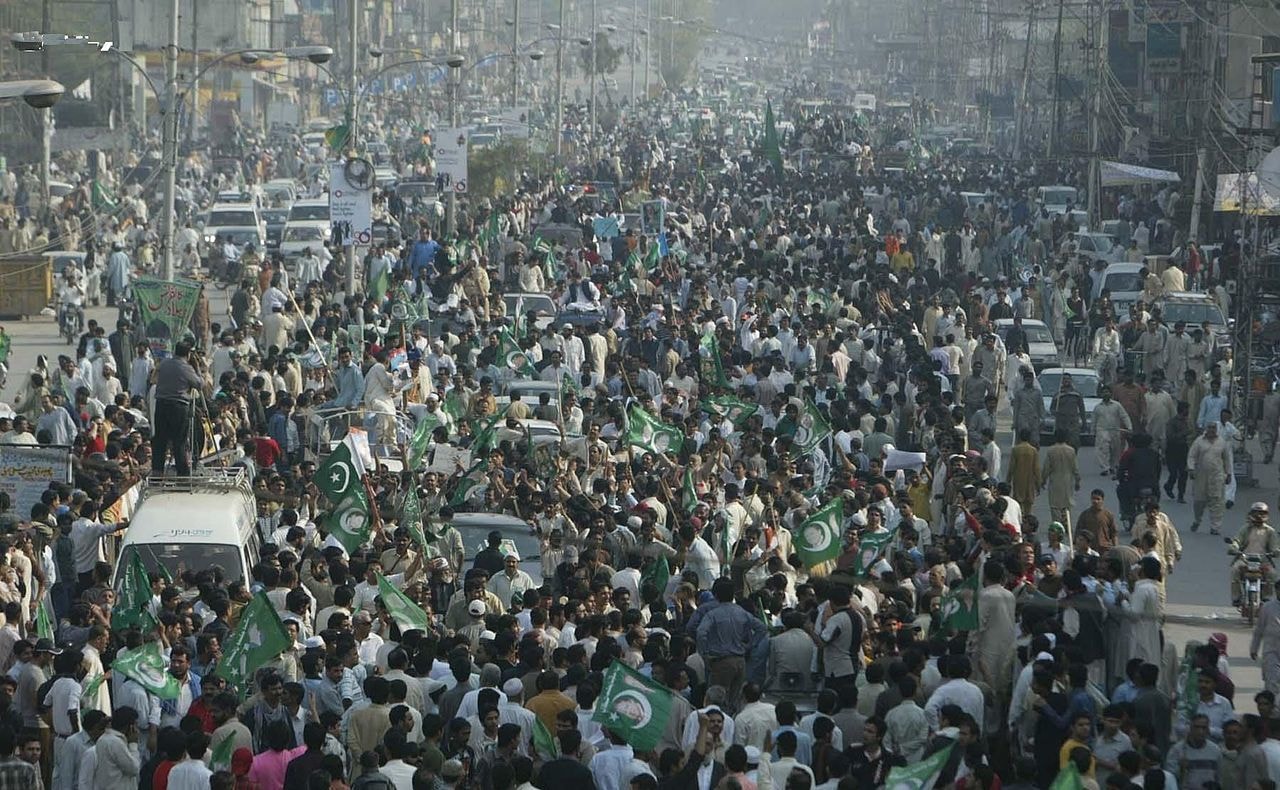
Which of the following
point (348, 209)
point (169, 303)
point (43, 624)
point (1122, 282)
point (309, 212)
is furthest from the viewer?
point (309, 212)

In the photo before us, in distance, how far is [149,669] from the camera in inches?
513

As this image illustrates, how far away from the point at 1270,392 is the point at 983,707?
46.8 ft

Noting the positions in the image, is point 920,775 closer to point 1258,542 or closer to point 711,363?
point 1258,542

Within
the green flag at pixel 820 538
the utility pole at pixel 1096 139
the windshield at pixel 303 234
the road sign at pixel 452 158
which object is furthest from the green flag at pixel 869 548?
the utility pole at pixel 1096 139

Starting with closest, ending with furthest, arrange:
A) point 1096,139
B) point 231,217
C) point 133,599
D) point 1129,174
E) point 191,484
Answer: point 133,599 < point 191,484 < point 1129,174 < point 231,217 < point 1096,139

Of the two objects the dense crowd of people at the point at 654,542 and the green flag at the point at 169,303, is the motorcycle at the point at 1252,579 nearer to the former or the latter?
the dense crowd of people at the point at 654,542

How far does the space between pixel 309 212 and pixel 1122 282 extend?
16347mm

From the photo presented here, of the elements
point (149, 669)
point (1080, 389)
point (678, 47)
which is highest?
point (149, 669)

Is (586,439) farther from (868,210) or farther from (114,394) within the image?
(868,210)

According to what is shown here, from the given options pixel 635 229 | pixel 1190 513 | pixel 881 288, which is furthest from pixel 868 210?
pixel 1190 513

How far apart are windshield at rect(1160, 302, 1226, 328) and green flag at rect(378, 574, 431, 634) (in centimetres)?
1842

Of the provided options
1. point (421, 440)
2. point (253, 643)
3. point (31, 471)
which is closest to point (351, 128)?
point (421, 440)

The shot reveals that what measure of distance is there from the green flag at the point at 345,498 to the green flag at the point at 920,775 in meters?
6.93

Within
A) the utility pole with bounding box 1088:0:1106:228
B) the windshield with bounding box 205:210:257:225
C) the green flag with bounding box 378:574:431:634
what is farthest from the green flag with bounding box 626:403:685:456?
the windshield with bounding box 205:210:257:225
